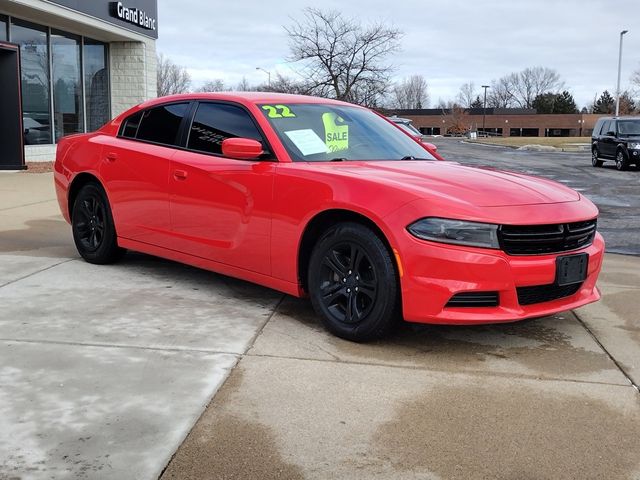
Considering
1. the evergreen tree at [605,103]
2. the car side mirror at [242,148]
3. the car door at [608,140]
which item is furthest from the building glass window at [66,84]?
the evergreen tree at [605,103]

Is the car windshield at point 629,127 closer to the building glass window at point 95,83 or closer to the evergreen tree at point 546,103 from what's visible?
the building glass window at point 95,83

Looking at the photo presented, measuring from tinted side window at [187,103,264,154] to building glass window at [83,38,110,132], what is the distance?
1630cm

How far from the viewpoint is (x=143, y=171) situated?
5.50 metres

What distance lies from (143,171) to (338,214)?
6.71 feet

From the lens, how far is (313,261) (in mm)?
4316

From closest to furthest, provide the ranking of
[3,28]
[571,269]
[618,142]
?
1. [571,269]
2. [3,28]
3. [618,142]

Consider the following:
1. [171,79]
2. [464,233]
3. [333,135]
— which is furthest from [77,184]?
[171,79]

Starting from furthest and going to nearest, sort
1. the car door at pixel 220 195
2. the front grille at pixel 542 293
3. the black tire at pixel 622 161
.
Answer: the black tire at pixel 622 161 → the car door at pixel 220 195 → the front grille at pixel 542 293

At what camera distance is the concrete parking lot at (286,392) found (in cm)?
274

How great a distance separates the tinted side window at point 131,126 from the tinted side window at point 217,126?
815 mm

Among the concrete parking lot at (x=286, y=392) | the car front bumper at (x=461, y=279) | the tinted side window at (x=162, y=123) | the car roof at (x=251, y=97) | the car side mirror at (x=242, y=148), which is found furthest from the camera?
the tinted side window at (x=162, y=123)

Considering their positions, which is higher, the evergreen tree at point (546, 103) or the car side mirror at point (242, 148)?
the evergreen tree at point (546, 103)

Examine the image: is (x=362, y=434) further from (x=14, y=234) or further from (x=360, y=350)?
(x=14, y=234)

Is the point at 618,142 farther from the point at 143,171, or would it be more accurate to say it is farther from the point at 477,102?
the point at 477,102
